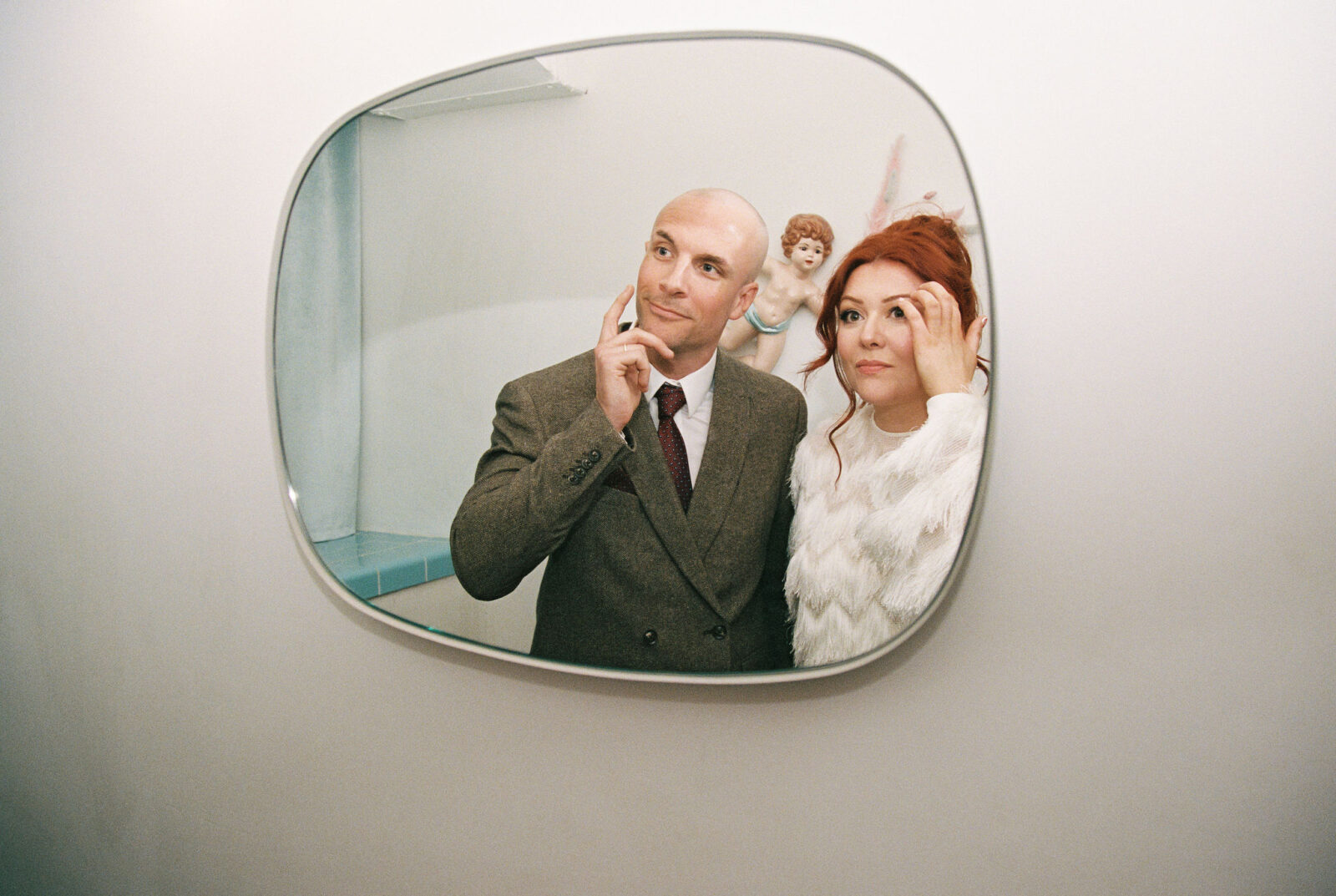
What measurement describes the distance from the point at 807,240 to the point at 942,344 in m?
0.17

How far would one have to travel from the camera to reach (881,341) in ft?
2.42

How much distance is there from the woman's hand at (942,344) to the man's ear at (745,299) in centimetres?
16

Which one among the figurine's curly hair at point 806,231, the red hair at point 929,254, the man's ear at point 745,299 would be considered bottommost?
the man's ear at point 745,299

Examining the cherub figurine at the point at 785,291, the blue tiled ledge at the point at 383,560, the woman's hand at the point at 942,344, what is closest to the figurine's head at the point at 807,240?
the cherub figurine at the point at 785,291

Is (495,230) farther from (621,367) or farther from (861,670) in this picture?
(861,670)

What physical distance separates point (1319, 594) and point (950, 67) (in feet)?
2.12

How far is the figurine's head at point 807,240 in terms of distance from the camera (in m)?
0.75

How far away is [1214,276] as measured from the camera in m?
0.74

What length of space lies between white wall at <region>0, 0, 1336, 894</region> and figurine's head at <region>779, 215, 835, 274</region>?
0.18 metres

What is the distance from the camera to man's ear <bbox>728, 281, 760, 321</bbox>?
77 cm

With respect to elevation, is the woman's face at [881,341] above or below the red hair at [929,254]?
below

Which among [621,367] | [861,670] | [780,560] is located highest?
[621,367]

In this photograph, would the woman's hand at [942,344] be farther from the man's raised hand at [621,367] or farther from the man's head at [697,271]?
the man's raised hand at [621,367]

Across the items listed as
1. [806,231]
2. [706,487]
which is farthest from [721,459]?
[806,231]
